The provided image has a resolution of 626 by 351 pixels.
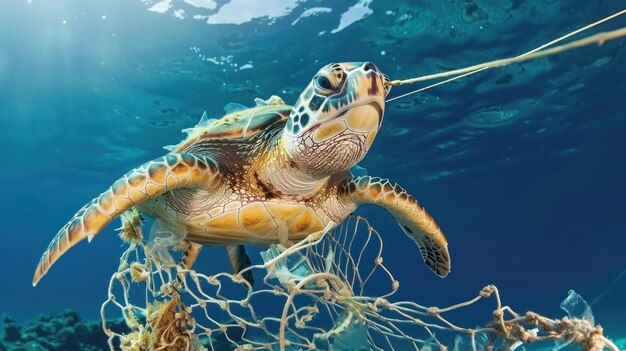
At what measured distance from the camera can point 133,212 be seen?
308 centimetres

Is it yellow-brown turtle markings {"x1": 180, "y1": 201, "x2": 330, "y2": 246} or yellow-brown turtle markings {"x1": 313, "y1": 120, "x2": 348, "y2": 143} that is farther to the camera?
yellow-brown turtle markings {"x1": 180, "y1": 201, "x2": 330, "y2": 246}

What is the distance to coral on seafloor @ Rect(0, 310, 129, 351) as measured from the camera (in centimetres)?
662

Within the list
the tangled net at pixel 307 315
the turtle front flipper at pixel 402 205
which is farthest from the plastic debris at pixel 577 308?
the turtle front flipper at pixel 402 205

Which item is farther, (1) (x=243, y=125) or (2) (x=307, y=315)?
(1) (x=243, y=125)

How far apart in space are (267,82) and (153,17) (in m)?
3.17

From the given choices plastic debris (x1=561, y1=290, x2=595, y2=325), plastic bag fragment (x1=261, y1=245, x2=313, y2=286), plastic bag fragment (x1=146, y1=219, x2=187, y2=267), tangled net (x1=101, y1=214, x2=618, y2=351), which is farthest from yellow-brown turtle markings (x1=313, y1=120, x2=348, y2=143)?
plastic debris (x1=561, y1=290, x2=595, y2=325)

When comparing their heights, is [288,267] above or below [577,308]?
above

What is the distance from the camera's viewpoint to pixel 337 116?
78.0 inches

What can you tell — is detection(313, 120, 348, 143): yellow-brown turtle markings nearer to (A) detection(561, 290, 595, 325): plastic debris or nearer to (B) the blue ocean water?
(A) detection(561, 290, 595, 325): plastic debris

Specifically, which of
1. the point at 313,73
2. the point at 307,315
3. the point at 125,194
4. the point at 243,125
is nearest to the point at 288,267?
the point at 307,315

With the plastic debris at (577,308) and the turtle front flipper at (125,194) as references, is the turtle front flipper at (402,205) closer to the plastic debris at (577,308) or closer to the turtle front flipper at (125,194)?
the turtle front flipper at (125,194)

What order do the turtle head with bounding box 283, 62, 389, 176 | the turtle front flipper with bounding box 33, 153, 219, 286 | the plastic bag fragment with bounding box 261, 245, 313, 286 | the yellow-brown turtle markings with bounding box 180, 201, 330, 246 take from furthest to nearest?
1. the yellow-brown turtle markings with bounding box 180, 201, 330, 246
2. the turtle front flipper with bounding box 33, 153, 219, 286
3. the turtle head with bounding box 283, 62, 389, 176
4. the plastic bag fragment with bounding box 261, 245, 313, 286

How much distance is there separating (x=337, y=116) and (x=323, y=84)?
195mm

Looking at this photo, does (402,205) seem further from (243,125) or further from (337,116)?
(243,125)
